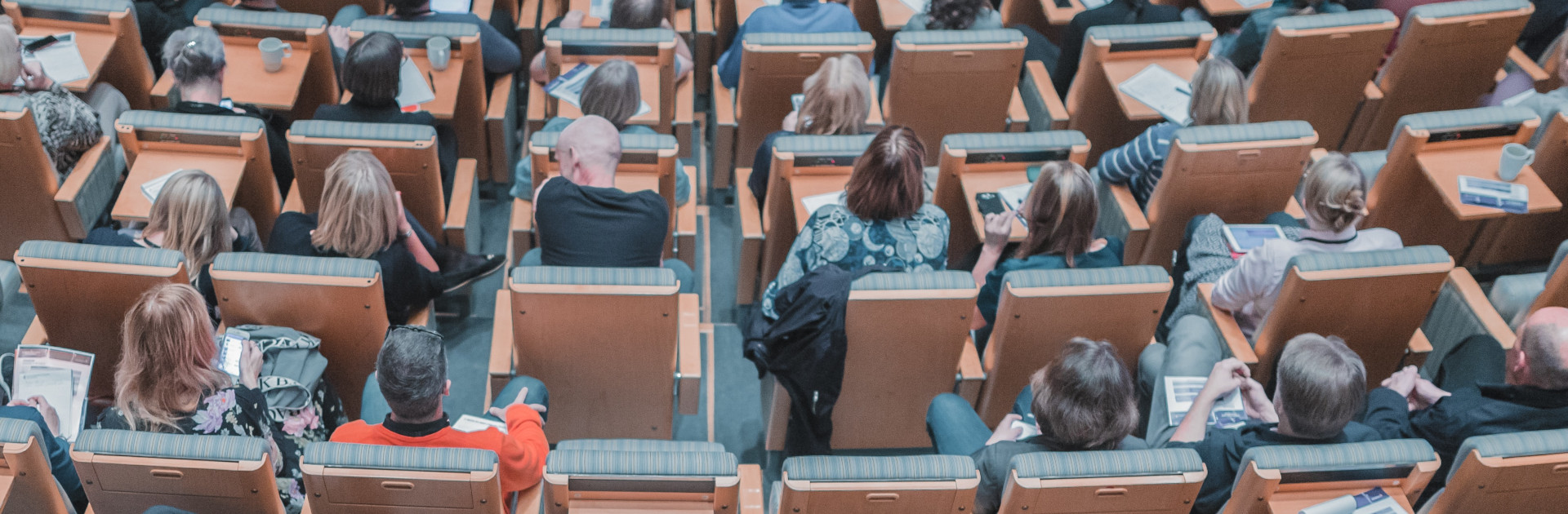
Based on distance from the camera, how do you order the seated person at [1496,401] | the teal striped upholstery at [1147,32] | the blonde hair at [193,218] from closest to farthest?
the seated person at [1496,401] < the blonde hair at [193,218] < the teal striped upholstery at [1147,32]

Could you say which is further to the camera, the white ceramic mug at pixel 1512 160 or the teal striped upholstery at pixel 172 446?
the white ceramic mug at pixel 1512 160

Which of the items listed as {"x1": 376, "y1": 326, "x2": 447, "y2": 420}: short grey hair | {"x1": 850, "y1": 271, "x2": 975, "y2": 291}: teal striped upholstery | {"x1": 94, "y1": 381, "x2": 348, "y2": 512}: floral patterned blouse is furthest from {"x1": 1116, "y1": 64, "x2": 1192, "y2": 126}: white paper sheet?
{"x1": 94, "y1": 381, "x2": 348, "y2": 512}: floral patterned blouse

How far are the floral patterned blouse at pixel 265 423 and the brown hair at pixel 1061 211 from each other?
2042 millimetres

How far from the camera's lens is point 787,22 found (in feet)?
15.9

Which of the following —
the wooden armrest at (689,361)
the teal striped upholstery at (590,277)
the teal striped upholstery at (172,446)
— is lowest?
the wooden armrest at (689,361)

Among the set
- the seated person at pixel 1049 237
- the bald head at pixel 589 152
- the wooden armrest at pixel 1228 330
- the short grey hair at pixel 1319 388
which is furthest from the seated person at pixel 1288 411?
the bald head at pixel 589 152

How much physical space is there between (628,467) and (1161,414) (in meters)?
1.53

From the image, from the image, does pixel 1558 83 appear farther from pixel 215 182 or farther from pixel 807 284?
pixel 215 182

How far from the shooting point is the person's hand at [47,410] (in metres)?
3.03

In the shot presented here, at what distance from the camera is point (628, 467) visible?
2523mm

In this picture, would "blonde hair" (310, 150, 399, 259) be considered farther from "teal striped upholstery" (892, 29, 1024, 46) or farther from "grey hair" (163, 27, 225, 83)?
"teal striped upholstery" (892, 29, 1024, 46)

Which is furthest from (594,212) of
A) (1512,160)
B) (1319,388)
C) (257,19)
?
(1512,160)

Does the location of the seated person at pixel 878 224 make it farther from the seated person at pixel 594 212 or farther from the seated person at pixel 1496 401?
the seated person at pixel 1496 401

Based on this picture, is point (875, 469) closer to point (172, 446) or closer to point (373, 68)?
point (172, 446)
